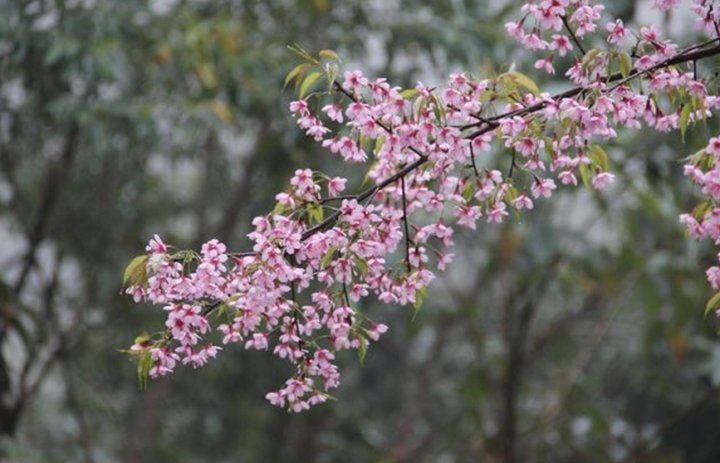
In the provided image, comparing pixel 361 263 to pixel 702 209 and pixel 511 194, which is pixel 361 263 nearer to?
pixel 511 194

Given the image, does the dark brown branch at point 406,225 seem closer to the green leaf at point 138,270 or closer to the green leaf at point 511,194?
the green leaf at point 511,194

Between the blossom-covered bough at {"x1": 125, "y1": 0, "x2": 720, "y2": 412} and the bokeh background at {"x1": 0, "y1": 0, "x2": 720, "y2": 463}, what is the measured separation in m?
1.18

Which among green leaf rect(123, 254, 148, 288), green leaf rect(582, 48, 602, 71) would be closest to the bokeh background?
green leaf rect(582, 48, 602, 71)

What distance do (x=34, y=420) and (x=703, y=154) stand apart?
4.65m

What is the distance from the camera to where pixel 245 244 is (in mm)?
4750

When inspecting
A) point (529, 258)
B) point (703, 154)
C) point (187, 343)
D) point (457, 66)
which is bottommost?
point (187, 343)

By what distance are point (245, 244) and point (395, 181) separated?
10.2 ft

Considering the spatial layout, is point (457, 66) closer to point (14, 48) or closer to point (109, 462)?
point (14, 48)

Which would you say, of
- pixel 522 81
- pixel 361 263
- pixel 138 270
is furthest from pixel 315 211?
pixel 522 81

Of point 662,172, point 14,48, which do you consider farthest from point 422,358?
point 14,48

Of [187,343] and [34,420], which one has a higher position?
[34,420]

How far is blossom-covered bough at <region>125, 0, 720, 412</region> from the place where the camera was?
4.94ft

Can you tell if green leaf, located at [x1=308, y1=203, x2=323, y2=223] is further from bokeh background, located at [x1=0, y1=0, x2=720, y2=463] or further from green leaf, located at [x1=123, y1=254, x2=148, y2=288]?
bokeh background, located at [x1=0, y1=0, x2=720, y2=463]

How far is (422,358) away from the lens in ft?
20.4
